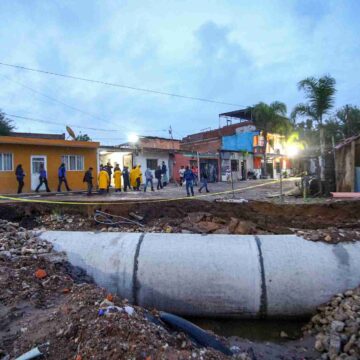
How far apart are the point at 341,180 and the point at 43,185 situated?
581 inches

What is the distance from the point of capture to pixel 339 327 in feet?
15.4

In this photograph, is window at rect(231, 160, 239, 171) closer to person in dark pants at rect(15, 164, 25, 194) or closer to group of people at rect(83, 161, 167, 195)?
group of people at rect(83, 161, 167, 195)

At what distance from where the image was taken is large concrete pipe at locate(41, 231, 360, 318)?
5441mm

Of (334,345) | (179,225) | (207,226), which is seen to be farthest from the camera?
(179,225)

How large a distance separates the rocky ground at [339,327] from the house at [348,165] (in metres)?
9.74

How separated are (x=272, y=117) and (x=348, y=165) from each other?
73.0ft

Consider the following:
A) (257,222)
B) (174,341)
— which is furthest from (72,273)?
(257,222)

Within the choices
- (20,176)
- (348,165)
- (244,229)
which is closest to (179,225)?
(244,229)

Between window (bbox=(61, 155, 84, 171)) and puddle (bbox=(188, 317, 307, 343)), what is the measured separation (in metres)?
16.5

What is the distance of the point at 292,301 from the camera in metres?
5.44

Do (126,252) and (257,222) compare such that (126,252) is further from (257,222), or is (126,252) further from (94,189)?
(94,189)

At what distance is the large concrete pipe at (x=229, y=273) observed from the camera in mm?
5441

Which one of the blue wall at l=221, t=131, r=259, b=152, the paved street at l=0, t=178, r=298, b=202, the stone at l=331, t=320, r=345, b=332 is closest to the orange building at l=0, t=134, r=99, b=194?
the paved street at l=0, t=178, r=298, b=202

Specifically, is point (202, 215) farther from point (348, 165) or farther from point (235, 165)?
point (235, 165)
